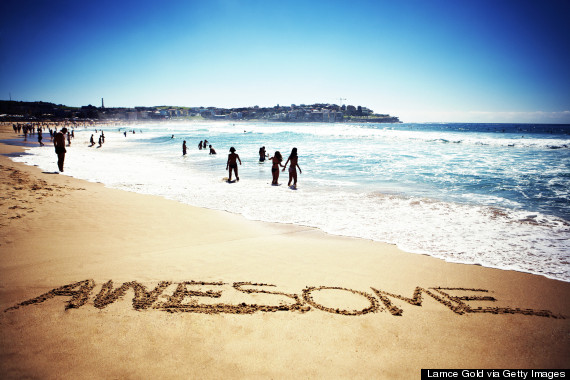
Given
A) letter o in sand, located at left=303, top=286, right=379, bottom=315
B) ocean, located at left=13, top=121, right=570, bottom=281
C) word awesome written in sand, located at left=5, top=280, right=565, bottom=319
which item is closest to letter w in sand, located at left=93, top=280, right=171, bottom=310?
word awesome written in sand, located at left=5, top=280, right=565, bottom=319

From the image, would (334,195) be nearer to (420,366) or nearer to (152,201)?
(152,201)

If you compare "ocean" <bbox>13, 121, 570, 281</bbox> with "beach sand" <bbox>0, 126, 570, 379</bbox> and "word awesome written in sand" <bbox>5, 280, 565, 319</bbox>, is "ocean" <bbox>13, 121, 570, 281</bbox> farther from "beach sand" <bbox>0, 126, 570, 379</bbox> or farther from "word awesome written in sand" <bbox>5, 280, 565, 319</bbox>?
"word awesome written in sand" <bbox>5, 280, 565, 319</bbox>

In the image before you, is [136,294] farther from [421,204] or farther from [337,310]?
[421,204]

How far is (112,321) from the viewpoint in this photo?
Answer: 3.12 m

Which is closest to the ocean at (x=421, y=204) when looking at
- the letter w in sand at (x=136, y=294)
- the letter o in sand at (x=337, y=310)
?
the letter o in sand at (x=337, y=310)

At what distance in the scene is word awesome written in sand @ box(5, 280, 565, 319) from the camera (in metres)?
3.45

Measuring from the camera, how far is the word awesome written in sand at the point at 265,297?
345 cm

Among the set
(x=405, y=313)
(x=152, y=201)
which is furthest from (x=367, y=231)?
(x=152, y=201)

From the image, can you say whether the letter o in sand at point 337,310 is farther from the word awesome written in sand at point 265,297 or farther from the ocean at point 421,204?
the ocean at point 421,204

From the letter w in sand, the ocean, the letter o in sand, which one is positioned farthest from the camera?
the ocean

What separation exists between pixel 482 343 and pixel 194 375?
3.26 meters

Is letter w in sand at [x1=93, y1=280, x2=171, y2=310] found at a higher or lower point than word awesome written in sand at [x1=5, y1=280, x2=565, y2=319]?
higher

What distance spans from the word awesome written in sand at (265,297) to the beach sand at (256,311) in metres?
0.02

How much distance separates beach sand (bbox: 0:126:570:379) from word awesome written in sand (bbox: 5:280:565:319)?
23 mm
